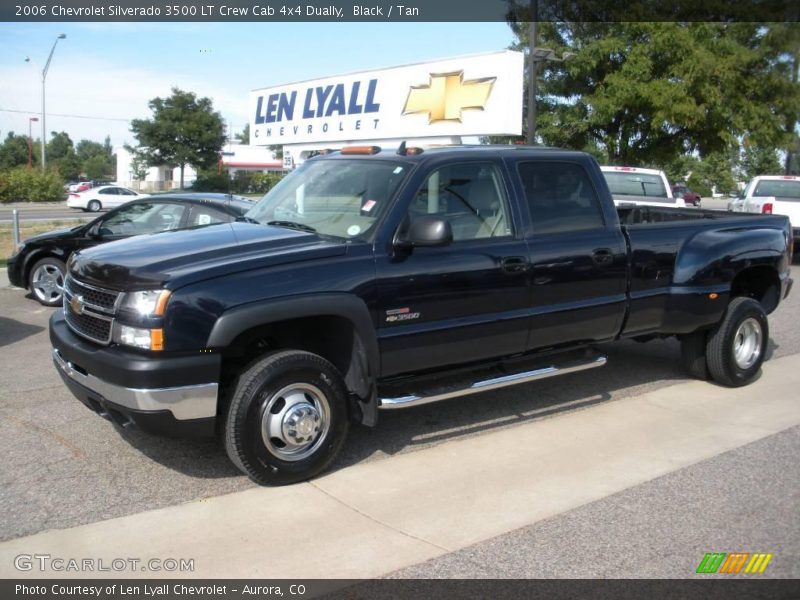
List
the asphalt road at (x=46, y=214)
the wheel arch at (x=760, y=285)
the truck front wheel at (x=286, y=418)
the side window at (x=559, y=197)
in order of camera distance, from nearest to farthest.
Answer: the truck front wheel at (x=286, y=418)
the side window at (x=559, y=197)
the wheel arch at (x=760, y=285)
the asphalt road at (x=46, y=214)

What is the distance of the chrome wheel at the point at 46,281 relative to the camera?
403 inches

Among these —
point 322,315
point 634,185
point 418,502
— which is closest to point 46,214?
point 634,185

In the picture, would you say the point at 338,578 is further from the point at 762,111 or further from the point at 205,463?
the point at 762,111

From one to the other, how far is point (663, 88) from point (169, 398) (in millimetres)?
18324

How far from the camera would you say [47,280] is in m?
10.3

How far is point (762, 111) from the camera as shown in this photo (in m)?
20.6

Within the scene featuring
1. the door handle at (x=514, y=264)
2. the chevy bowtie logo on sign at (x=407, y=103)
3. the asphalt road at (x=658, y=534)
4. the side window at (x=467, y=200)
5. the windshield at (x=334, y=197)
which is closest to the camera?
the asphalt road at (x=658, y=534)

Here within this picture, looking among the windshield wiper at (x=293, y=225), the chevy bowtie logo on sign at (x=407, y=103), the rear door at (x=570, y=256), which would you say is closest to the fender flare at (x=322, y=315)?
the windshield wiper at (x=293, y=225)

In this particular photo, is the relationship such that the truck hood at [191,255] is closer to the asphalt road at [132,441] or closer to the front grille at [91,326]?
the front grille at [91,326]

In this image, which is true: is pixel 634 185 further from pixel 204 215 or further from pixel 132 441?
pixel 132 441

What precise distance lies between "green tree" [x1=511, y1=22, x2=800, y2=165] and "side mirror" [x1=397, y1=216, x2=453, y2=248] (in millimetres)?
16757

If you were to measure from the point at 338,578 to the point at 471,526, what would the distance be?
2.83 ft

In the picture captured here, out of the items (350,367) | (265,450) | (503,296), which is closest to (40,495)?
(265,450)

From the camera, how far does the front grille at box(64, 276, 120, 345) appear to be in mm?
4371
